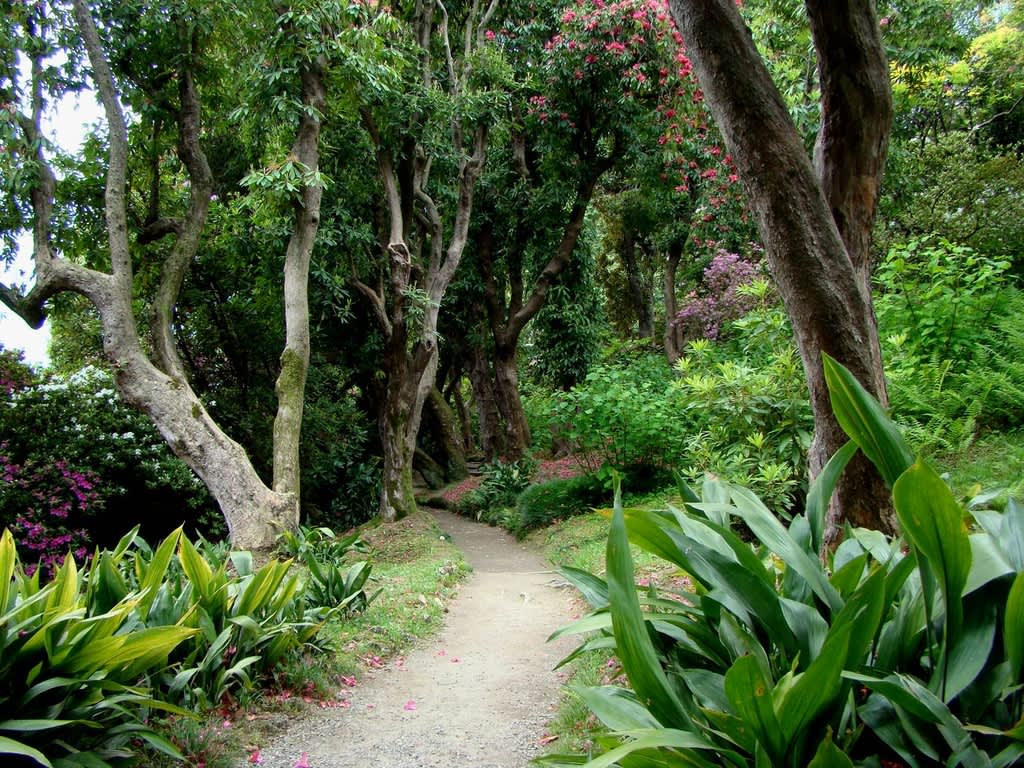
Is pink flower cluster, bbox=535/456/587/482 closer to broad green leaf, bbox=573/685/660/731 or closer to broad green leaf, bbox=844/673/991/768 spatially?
broad green leaf, bbox=573/685/660/731

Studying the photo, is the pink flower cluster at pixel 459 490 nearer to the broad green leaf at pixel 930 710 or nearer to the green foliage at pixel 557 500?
the green foliage at pixel 557 500

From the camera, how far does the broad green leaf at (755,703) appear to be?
1393mm

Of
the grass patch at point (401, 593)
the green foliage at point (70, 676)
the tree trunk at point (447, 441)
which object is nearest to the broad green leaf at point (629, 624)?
the green foliage at point (70, 676)

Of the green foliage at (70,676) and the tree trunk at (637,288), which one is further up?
the tree trunk at (637,288)

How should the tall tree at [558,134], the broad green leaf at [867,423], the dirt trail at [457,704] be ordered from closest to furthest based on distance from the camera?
the broad green leaf at [867,423], the dirt trail at [457,704], the tall tree at [558,134]

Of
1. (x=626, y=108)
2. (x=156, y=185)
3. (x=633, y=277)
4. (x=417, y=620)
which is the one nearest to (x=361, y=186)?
(x=156, y=185)

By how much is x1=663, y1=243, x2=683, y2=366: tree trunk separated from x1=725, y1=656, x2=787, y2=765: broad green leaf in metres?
13.6

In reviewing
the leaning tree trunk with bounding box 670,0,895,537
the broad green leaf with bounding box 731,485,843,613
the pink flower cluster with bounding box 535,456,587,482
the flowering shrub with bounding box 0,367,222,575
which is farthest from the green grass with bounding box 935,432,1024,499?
the flowering shrub with bounding box 0,367,222,575

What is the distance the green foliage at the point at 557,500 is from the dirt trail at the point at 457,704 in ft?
12.9

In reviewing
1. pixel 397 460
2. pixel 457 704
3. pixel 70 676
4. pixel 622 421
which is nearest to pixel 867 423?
pixel 70 676

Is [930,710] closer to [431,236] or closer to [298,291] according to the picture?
[298,291]

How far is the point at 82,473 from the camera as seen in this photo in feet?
31.0

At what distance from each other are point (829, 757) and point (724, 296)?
10.1 meters

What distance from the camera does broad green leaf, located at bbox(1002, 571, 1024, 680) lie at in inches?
56.4
